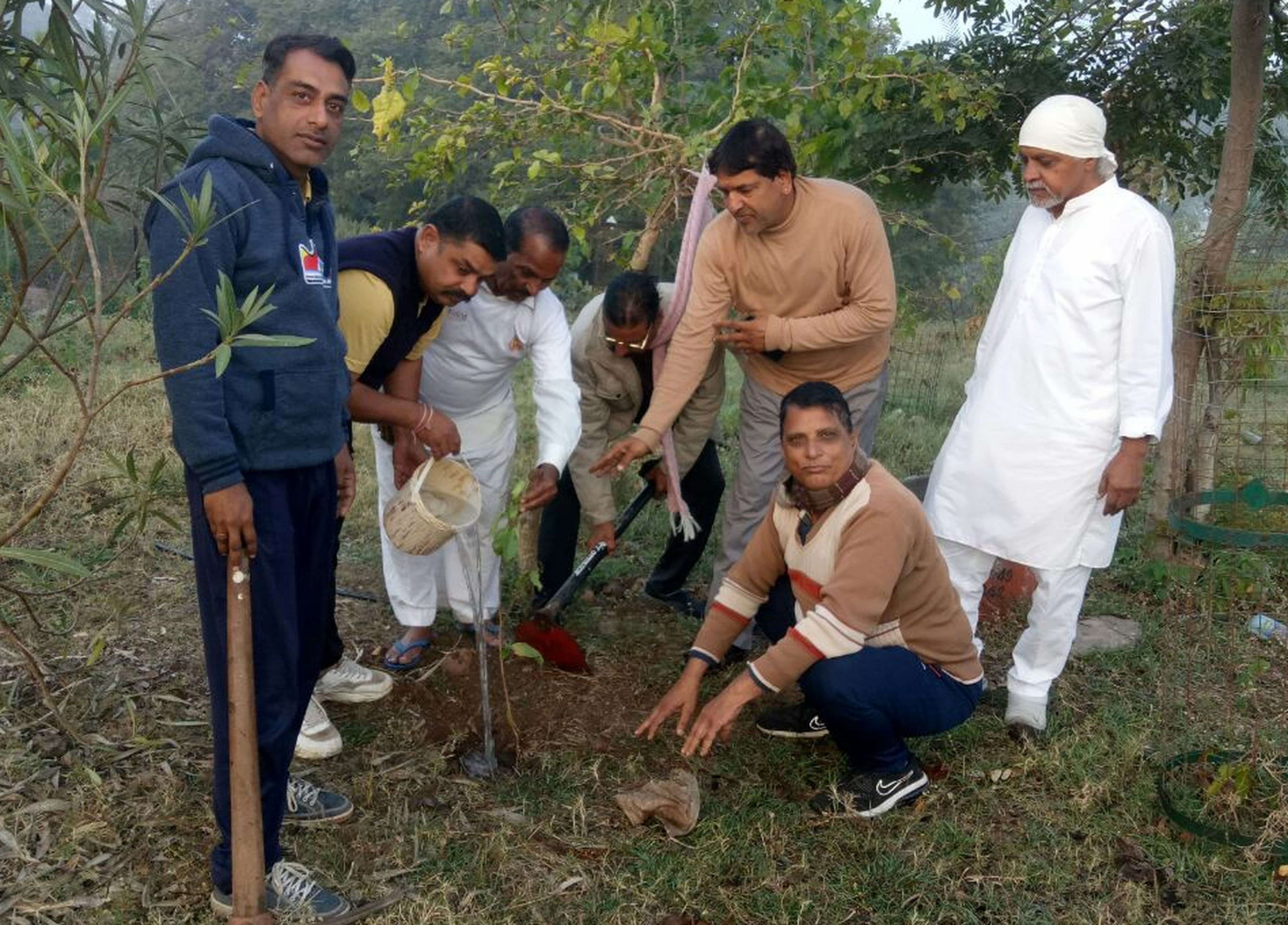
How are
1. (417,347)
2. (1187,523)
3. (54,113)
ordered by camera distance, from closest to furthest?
(54,113) → (1187,523) → (417,347)

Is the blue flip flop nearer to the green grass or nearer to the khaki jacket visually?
the green grass

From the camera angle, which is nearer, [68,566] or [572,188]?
[68,566]

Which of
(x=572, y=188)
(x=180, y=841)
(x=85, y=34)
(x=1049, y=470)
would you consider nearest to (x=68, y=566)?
(x=180, y=841)

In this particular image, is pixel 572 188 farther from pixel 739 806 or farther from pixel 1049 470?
pixel 739 806

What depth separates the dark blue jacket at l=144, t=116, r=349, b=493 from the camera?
2.01 m

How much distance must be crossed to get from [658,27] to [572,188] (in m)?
1.73

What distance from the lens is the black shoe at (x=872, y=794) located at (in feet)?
9.60

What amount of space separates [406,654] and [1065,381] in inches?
85.5

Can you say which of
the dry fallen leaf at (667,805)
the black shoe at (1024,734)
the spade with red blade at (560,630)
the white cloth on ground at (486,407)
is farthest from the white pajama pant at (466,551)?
the black shoe at (1024,734)

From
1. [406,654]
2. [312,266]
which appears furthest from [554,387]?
[312,266]

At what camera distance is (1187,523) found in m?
2.95

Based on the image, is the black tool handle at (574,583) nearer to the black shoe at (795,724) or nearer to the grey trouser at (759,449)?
the grey trouser at (759,449)

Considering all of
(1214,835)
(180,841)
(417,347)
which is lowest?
(180,841)

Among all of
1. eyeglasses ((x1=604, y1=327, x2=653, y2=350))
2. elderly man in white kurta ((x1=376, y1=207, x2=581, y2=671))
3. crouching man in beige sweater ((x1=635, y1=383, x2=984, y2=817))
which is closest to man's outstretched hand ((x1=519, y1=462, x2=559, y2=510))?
elderly man in white kurta ((x1=376, y1=207, x2=581, y2=671))
